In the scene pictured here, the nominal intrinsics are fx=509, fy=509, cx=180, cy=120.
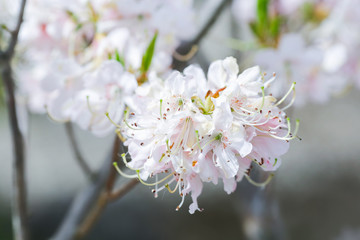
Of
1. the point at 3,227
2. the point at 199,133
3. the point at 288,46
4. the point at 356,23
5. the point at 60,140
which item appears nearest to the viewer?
the point at 199,133

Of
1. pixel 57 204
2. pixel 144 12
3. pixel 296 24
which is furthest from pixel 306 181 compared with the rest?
pixel 144 12

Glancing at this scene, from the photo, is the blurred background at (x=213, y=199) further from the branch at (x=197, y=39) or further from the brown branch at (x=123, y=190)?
the brown branch at (x=123, y=190)

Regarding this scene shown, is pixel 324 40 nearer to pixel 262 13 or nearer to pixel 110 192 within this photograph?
pixel 262 13

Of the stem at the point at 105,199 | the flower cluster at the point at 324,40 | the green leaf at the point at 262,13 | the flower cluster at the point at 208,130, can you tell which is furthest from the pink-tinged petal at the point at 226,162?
the flower cluster at the point at 324,40

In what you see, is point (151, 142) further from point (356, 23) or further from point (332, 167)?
point (332, 167)

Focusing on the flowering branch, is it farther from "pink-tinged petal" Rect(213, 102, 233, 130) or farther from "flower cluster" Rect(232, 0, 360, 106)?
"flower cluster" Rect(232, 0, 360, 106)

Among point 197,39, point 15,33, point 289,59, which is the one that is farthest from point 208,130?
point 289,59
